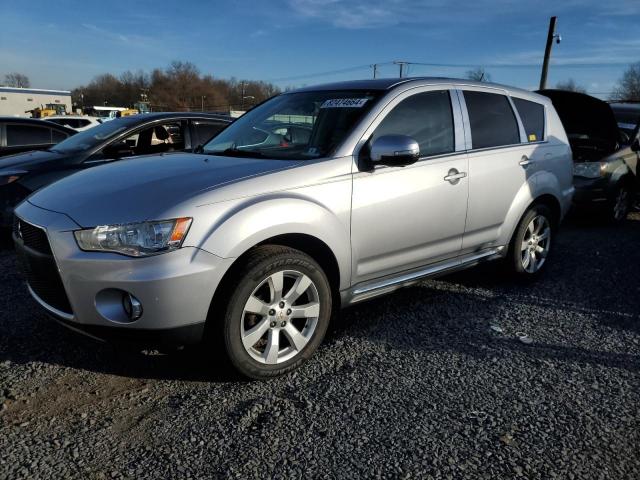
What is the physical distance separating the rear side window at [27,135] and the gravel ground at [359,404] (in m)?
4.67

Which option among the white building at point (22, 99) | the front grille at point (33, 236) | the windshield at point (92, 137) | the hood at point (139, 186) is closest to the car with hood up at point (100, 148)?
the windshield at point (92, 137)

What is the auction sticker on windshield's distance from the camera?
360cm

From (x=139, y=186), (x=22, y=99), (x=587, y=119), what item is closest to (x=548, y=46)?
(x=587, y=119)

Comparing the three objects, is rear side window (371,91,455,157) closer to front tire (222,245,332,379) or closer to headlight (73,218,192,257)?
front tire (222,245,332,379)

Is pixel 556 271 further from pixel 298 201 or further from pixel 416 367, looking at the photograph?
pixel 298 201

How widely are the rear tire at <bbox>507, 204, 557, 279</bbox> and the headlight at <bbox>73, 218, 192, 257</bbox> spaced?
3060 mm

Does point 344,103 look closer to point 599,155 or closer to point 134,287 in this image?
point 134,287

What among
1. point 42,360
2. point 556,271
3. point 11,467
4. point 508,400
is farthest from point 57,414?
point 556,271

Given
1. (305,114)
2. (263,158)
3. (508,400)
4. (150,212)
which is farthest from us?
(305,114)

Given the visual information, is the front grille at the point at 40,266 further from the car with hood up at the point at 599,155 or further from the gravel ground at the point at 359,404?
the car with hood up at the point at 599,155

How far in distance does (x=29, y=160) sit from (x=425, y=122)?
4.46 meters

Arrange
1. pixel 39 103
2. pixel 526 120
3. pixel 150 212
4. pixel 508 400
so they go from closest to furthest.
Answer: pixel 150 212, pixel 508 400, pixel 526 120, pixel 39 103

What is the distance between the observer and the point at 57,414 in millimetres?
2619

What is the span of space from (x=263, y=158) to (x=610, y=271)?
3.89 metres
